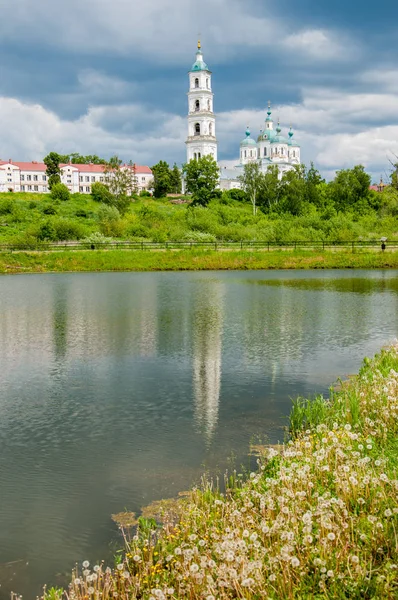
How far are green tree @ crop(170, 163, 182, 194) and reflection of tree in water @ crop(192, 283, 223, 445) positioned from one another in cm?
12322

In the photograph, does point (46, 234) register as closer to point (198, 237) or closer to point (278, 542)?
point (198, 237)

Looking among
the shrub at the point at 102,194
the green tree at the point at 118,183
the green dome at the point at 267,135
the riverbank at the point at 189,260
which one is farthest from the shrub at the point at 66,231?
the green dome at the point at 267,135

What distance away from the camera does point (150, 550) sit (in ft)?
21.2

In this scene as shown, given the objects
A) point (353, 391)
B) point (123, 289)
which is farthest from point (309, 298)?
point (353, 391)

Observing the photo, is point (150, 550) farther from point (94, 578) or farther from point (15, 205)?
point (15, 205)

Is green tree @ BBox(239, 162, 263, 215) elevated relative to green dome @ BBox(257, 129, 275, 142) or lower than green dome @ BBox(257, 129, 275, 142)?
lower

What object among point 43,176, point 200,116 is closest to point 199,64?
point 200,116

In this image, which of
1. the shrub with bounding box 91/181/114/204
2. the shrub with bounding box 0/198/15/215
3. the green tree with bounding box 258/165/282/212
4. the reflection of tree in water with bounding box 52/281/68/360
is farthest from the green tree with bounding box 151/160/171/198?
the reflection of tree in water with bounding box 52/281/68/360

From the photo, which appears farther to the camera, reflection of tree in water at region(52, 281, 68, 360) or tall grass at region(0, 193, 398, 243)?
tall grass at region(0, 193, 398, 243)

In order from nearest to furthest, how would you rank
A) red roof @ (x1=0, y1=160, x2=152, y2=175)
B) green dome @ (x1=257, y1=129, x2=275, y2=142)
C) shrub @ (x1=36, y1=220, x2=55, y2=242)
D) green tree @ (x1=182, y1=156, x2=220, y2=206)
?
1. shrub @ (x1=36, y1=220, x2=55, y2=242)
2. green tree @ (x1=182, y1=156, x2=220, y2=206)
3. red roof @ (x1=0, y1=160, x2=152, y2=175)
4. green dome @ (x1=257, y1=129, x2=275, y2=142)

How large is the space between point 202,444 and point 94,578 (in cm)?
509

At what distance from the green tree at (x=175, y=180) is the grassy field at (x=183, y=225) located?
3501cm

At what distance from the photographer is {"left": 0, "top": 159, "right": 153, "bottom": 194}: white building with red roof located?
6491 inches

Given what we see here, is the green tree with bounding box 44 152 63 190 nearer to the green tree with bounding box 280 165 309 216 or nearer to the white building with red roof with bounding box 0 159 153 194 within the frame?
the white building with red roof with bounding box 0 159 153 194
